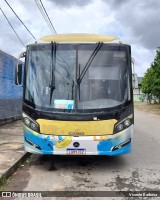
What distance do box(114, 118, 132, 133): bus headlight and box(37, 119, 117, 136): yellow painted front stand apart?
15 centimetres

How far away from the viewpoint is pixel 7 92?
17922mm

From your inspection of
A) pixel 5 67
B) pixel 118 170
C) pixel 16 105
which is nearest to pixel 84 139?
pixel 118 170

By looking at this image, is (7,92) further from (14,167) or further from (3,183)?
(3,183)

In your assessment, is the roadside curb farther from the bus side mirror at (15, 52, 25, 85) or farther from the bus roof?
the bus roof

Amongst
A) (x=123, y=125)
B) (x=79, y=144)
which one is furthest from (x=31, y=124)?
(x=123, y=125)

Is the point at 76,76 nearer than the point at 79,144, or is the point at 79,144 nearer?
the point at 79,144

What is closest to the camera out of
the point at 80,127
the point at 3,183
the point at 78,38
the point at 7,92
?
the point at 3,183

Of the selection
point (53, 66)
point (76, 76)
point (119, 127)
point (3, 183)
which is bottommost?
point (3, 183)

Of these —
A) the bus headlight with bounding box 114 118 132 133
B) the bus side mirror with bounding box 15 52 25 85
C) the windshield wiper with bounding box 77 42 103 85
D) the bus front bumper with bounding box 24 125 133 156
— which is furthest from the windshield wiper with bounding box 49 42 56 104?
the bus headlight with bounding box 114 118 132 133

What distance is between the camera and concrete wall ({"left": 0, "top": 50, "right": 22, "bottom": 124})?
16.7 m

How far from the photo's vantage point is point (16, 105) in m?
20.2

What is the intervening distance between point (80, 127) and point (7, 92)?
11.0 m

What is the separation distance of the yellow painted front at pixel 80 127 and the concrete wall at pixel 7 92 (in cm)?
924

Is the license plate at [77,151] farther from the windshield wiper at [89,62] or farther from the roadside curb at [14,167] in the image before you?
the windshield wiper at [89,62]
